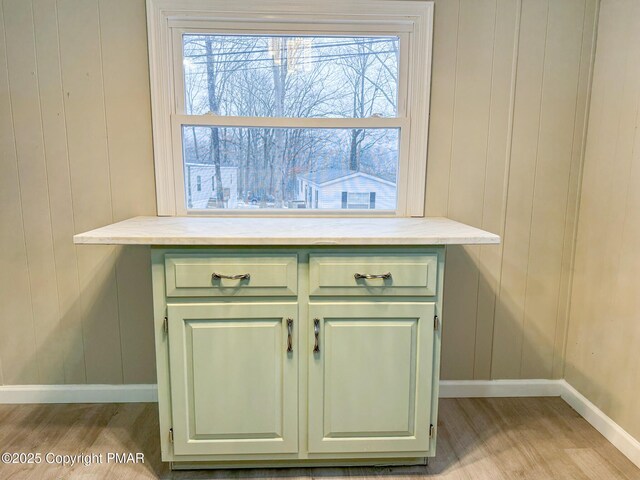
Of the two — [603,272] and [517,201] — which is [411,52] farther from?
[603,272]

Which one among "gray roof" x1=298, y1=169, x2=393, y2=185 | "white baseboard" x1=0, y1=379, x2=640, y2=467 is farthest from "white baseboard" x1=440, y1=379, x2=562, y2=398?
"gray roof" x1=298, y1=169, x2=393, y2=185

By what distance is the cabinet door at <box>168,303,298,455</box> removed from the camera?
1483 mm

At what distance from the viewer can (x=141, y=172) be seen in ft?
6.46

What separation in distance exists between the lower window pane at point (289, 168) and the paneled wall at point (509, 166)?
0.26 m

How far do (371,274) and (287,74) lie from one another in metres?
1.06

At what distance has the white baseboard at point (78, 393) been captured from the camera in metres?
2.09

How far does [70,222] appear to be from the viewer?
6.50ft

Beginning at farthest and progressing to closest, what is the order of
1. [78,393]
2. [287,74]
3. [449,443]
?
[78,393], [287,74], [449,443]

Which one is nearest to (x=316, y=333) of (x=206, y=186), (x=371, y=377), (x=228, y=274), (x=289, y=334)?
(x=289, y=334)

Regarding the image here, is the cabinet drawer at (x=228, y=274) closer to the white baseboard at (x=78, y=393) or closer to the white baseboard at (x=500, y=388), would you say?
the white baseboard at (x=78, y=393)

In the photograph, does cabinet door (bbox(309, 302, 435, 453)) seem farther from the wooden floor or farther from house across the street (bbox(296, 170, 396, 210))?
house across the street (bbox(296, 170, 396, 210))

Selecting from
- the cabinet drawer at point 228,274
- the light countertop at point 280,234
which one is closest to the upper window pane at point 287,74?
the light countertop at point 280,234

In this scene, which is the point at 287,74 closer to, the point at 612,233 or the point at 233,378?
the point at 233,378

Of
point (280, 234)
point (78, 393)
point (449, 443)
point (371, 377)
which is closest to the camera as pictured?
point (280, 234)
